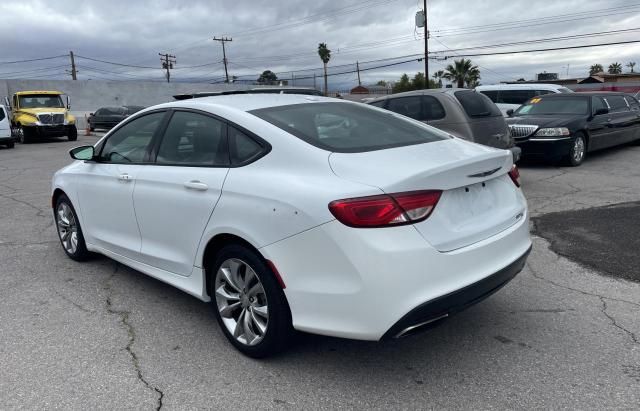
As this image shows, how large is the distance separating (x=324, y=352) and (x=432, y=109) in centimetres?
618

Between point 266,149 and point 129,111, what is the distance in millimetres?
29202

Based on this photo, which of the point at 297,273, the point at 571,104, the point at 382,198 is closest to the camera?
the point at 382,198

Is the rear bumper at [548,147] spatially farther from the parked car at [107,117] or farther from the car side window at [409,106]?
the parked car at [107,117]

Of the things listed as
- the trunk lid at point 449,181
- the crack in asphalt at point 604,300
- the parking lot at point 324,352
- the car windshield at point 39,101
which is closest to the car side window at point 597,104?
the parking lot at point 324,352

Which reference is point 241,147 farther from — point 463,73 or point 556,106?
point 463,73

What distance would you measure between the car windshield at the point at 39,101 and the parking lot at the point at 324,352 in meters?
21.1

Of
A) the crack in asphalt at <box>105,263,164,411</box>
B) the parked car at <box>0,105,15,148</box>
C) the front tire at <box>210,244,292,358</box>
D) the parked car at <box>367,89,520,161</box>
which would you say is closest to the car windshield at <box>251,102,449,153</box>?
the front tire at <box>210,244,292,358</box>

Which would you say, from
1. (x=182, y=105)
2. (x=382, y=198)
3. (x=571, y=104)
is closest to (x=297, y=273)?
(x=382, y=198)

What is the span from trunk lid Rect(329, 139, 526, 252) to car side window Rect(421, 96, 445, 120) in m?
5.35

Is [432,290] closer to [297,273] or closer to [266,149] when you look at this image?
[297,273]

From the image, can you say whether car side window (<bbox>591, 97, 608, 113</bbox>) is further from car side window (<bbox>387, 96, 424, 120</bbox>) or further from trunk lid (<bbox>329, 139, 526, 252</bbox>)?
trunk lid (<bbox>329, 139, 526, 252</bbox>)

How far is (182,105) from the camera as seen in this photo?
3.98 meters

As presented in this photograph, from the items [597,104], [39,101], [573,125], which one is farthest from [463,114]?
[39,101]

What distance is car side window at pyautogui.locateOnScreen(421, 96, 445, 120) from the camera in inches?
339
